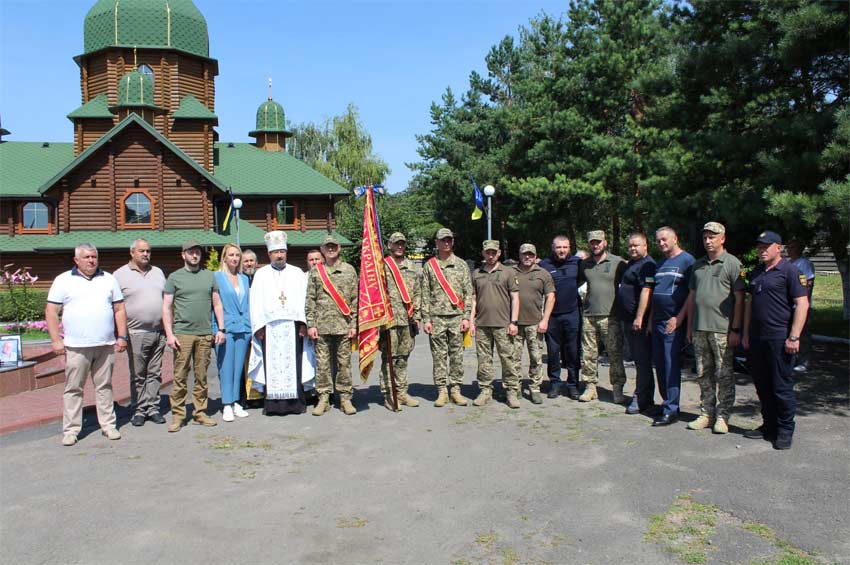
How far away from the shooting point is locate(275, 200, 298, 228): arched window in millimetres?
32469

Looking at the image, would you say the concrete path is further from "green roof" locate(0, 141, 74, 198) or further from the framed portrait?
"green roof" locate(0, 141, 74, 198)

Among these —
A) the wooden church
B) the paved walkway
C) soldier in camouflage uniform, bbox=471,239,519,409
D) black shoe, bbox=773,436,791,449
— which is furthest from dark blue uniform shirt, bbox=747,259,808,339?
the wooden church

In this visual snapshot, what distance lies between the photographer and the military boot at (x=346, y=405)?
750 cm

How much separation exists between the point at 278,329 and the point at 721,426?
4813 millimetres

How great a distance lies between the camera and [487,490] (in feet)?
16.3

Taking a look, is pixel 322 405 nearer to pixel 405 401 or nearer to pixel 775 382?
pixel 405 401

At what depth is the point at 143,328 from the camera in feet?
23.3

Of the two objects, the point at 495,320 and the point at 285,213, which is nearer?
the point at 495,320

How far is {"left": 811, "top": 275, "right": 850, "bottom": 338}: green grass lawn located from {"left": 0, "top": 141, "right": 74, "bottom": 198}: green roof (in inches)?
1105

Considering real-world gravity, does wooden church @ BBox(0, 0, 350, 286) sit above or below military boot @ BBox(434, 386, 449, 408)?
above

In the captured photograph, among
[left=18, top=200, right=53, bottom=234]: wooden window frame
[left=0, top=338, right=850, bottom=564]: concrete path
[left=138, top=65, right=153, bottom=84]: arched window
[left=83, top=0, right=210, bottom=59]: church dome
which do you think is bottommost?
[left=0, top=338, right=850, bottom=564]: concrete path

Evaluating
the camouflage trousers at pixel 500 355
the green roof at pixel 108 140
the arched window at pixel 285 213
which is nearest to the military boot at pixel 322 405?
the camouflage trousers at pixel 500 355

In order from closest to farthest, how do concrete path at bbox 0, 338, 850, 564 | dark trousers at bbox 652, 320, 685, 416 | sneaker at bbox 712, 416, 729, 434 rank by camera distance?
concrete path at bbox 0, 338, 850, 564 < sneaker at bbox 712, 416, 729, 434 < dark trousers at bbox 652, 320, 685, 416

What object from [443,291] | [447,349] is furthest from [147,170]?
[447,349]
